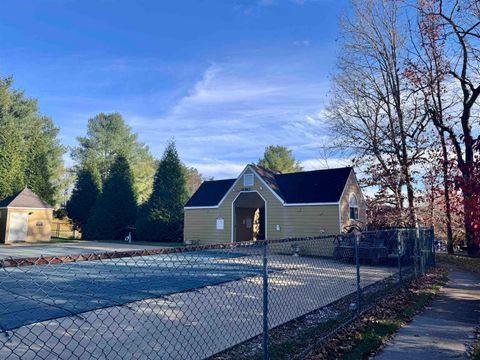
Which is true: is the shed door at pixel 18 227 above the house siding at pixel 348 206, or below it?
below

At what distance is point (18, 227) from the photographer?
2638 cm

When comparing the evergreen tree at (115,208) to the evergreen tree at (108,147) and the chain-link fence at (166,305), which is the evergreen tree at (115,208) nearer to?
the evergreen tree at (108,147)

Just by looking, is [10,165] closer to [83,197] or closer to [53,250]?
[83,197]

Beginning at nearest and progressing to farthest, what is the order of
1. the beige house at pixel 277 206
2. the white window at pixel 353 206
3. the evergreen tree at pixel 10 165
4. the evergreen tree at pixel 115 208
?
the beige house at pixel 277 206
the white window at pixel 353 206
the evergreen tree at pixel 10 165
the evergreen tree at pixel 115 208

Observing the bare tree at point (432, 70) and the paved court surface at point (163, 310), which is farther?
the bare tree at point (432, 70)

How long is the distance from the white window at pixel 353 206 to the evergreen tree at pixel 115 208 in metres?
19.6

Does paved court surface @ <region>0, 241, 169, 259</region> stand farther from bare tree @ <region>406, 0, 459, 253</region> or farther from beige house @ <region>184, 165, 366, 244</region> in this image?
bare tree @ <region>406, 0, 459, 253</region>

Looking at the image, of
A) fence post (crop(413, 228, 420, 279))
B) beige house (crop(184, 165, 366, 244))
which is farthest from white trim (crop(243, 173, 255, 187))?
fence post (crop(413, 228, 420, 279))

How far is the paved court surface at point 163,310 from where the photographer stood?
464 centimetres

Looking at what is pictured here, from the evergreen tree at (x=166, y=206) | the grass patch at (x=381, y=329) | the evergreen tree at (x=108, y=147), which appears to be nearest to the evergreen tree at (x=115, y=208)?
the evergreen tree at (x=166, y=206)

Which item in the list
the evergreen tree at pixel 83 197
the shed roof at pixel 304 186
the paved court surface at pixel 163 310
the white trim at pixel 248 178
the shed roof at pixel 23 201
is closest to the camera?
the paved court surface at pixel 163 310

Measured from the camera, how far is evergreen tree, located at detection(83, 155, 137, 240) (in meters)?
30.1

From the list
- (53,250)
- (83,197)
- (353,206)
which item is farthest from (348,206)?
(83,197)

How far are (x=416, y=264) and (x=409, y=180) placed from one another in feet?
35.2
